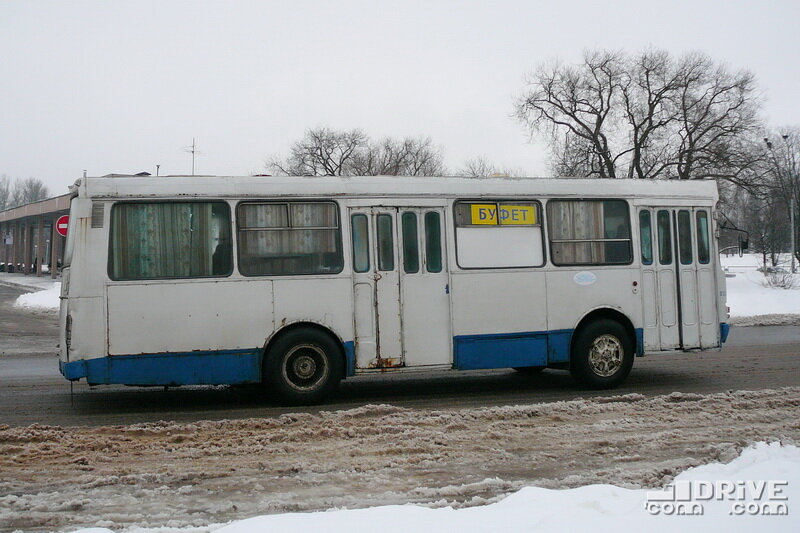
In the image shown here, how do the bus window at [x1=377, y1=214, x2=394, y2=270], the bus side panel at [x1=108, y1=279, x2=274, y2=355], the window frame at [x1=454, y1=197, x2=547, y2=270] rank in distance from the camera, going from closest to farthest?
the bus side panel at [x1=108, y1=279, x2=274, y2=355]
the bus window at [x1=377, y1=214, x2=394, y2=270]
the window frame at [x1=454, y1=197, x2=547, y2=270]

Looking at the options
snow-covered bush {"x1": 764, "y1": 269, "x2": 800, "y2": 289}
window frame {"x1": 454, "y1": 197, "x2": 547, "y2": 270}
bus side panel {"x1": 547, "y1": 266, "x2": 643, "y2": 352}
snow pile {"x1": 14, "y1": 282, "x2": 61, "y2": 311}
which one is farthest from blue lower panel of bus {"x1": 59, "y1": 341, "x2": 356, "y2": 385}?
snow-covered bush {"x1": 764, "y1": 269, "x2": 800, "y2": 289}

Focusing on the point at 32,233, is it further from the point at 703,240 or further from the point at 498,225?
the point at 703,240

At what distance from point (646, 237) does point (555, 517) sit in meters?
7.37

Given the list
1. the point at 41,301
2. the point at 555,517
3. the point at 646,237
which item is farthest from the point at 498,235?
the point at 41,301

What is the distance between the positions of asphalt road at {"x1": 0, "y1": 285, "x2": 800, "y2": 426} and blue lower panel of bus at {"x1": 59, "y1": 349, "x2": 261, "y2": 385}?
1.40ft

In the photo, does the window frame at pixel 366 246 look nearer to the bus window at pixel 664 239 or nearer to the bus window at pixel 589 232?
the bus window at pixel 589 232

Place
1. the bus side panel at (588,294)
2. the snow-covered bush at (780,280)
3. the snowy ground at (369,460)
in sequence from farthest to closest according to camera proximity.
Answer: the snow-covered bush at (780,280), the bus side panel at (588,294), the snowy ground at (369,460)

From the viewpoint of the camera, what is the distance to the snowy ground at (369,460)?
18.4 ft

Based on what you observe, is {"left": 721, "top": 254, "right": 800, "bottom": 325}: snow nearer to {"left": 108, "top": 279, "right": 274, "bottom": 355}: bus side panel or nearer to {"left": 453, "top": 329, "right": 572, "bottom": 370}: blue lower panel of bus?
{"left": 453, "top": 329, "right": 572, "bottom": 370}: blue lower panel of bus

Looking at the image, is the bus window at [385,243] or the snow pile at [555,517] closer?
the snow pile at [555,517]

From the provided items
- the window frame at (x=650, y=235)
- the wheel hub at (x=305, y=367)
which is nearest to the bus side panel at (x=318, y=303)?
the wheel hub at (x=305, y=367)

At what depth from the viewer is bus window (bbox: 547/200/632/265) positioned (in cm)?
1120

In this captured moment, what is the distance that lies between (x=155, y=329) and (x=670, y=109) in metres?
39.2

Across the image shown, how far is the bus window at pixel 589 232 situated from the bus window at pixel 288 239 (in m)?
3.21
